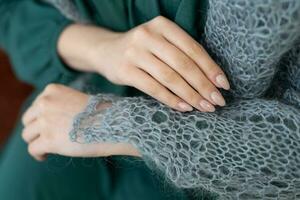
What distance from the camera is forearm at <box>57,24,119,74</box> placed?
633 millimetres

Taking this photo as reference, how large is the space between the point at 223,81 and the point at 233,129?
5 cm

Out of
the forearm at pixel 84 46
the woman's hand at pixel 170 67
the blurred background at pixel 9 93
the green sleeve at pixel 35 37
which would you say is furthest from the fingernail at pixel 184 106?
the blurred background at pixel 9 93

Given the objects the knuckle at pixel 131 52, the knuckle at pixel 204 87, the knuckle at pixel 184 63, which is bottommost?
the knuckle at pixel 131 52

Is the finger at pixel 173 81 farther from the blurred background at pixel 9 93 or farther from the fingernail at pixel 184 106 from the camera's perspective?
the blurred background at pixel 9 93

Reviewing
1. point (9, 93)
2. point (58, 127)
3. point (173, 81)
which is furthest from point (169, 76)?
point (9, 93)

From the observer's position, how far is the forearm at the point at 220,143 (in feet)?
1.60

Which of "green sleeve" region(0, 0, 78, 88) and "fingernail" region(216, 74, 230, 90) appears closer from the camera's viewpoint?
"fingernail" region(216, 74, 230, 90)

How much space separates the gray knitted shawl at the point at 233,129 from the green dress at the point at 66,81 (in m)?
0.07

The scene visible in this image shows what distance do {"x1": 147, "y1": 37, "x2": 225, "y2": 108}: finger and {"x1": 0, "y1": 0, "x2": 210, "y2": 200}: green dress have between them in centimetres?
4

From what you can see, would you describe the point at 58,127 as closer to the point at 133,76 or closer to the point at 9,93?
the point at 133,76

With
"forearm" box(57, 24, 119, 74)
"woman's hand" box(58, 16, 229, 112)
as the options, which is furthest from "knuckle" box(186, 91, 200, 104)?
"forearm" box(57, 24, 119, 74)

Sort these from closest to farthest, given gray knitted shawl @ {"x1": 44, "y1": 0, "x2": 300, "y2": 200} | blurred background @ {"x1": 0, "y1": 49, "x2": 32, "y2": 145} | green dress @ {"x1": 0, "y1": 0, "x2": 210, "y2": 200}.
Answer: gray knitted shawl @ {"x1": 44, "y1": 0, "x2": 300, "y2": 200} → green dress @ {"x1": 0, "y1": 0, "x2": 210, "y2": 200} → blurred background @ {"x1": 0, "y1": 49, "x2": 32, "y2": 145}

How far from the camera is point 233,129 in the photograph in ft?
1.64

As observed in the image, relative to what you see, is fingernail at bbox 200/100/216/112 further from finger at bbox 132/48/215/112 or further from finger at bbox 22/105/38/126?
finger at bbox 22/105/38/126
